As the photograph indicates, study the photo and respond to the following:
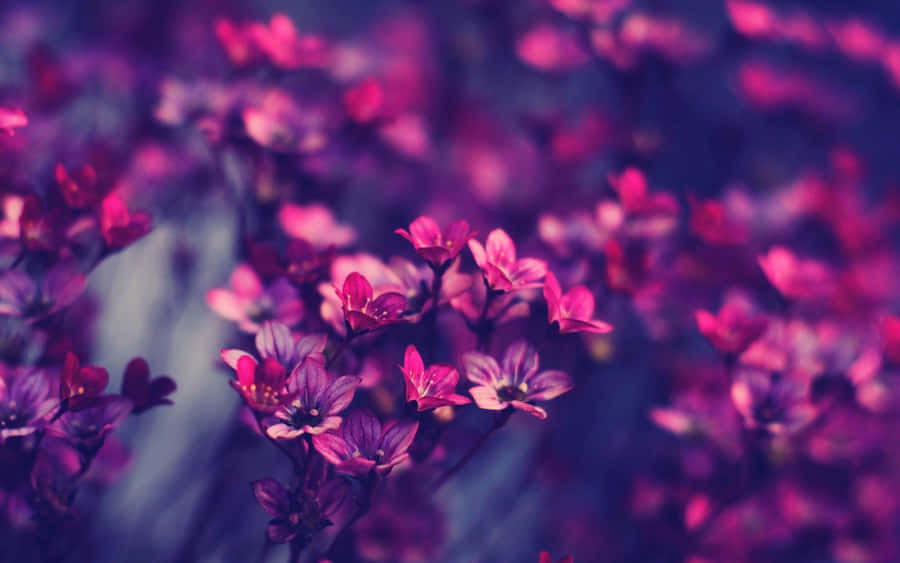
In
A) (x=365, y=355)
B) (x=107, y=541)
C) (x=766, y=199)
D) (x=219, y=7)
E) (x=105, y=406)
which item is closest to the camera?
(x=105, y=406)

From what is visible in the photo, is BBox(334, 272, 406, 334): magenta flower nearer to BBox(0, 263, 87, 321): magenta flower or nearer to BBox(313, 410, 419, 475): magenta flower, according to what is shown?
BBox(313, 410, 419, 475): magenta flower

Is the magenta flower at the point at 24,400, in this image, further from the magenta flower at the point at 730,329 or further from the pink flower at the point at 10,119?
the magenta flower at the point at 730,329

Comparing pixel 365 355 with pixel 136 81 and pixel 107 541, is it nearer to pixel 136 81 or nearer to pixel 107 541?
pixel 107 541

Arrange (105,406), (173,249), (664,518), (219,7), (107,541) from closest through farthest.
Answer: (105,406)
(664,518)
(107,541)
(173,249)
(219,7)

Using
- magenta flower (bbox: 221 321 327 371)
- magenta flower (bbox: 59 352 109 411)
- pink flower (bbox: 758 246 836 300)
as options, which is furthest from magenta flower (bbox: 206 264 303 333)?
pink flower (bbox: 758 246 836 300)

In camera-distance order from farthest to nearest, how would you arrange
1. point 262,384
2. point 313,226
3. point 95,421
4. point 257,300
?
point 313,226 < point 257,300 < point 95,421 < point 262,384

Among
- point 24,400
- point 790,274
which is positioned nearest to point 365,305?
point 24,400

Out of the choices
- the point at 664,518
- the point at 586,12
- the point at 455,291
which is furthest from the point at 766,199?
the point at 455,291

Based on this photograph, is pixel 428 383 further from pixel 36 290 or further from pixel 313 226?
pixel 36 290
